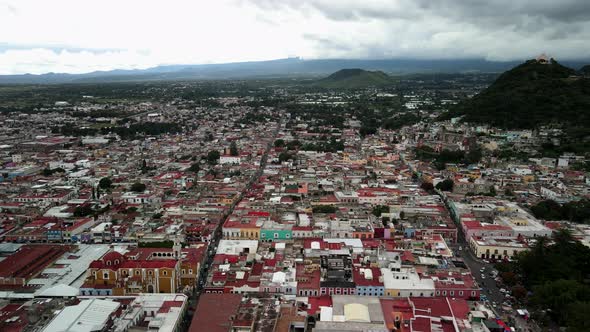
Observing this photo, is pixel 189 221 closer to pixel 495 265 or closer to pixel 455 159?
pixel 495 265

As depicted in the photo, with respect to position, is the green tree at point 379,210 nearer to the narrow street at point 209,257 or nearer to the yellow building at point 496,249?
the yellow building at point 496,249

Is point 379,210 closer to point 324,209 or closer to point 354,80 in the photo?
point 324,209

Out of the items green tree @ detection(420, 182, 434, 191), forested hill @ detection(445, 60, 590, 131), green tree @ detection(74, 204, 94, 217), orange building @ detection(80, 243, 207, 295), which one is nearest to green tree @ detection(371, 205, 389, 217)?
green tree @ detection(420, 182, 434, 191)

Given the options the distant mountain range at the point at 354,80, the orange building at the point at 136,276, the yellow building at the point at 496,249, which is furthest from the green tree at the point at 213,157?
the distant mountain range at the point at 354,80

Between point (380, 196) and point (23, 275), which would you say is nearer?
point (23, 275)

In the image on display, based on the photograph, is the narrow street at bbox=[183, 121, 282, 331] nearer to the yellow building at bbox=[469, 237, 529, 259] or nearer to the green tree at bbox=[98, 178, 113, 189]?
the green tree at bbox=[98, 178, 113, 189]

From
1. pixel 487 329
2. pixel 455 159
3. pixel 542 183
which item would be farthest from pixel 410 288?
pixel 455 159
